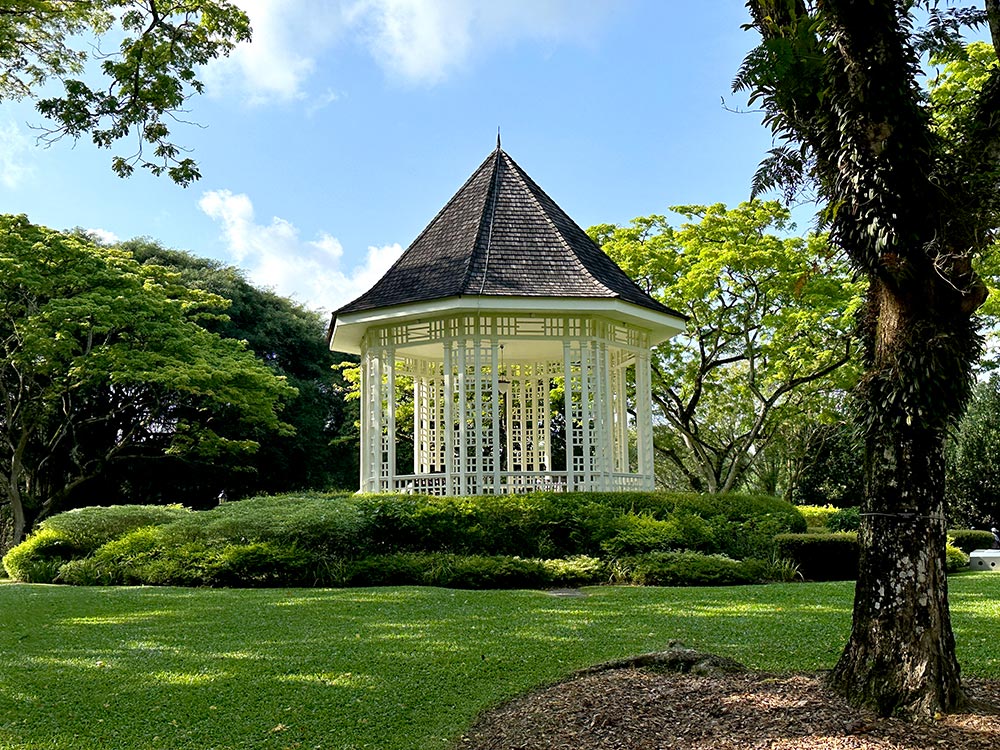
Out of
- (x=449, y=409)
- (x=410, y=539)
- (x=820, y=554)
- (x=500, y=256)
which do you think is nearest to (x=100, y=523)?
(x=410, y=539)

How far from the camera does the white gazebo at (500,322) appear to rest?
562 inches

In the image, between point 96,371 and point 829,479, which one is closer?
point 96,371

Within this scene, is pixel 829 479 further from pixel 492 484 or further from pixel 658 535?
pixel 658 535

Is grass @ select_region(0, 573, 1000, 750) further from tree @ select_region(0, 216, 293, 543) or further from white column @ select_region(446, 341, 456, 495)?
tree @ select_region(0, 216, 293, 543)

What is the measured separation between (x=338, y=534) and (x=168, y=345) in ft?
37.4

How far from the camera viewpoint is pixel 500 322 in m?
15.0

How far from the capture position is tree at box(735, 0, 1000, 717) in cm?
470

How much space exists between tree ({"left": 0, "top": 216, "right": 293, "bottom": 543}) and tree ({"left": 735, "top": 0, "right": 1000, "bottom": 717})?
59.5 feet

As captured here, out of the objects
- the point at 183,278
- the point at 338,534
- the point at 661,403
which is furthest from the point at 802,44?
the point at 183,278

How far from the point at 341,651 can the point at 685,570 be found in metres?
5.91

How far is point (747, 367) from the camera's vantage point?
24484 mm

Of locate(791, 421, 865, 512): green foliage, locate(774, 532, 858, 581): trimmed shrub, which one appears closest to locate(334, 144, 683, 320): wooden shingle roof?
locate(774, 532, 858, 581): trimmed shrub

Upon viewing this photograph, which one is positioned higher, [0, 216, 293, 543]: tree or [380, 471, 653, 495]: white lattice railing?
[0, 216, 293, 543]: tree

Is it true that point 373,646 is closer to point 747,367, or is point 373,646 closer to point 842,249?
point 842,249
